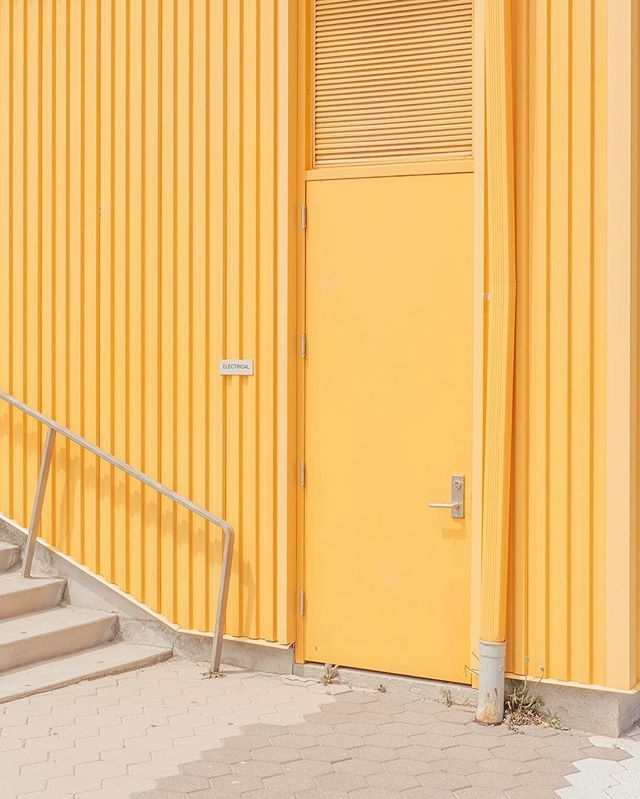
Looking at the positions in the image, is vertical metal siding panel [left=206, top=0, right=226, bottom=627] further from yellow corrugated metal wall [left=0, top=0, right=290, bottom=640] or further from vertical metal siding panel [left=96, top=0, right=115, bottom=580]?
vertical metal siding panel [left=96, top=0, right=115, bottom=580]

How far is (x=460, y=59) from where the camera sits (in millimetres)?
5641

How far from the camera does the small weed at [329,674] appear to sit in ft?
19.4

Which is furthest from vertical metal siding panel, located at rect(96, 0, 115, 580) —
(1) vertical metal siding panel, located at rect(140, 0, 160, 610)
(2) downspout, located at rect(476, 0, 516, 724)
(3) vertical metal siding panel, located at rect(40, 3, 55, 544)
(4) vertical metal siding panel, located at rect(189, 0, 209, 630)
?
(2) downspout, located at rect(476, 0, 516, 724)

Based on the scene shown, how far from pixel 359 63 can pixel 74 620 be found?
342 cm

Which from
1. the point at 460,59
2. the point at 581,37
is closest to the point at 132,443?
the point at 460,59

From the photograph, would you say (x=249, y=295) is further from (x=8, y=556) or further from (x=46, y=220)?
(x=8, y=556)

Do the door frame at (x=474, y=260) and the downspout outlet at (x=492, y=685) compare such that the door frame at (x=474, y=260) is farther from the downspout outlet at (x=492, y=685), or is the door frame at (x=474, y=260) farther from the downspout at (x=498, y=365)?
the downspout outlet at (x=492, y=685)

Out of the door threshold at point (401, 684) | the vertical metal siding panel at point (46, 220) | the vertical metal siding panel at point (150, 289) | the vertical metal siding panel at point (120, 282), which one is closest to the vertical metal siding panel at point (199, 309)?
the vertical metal siding panel at point (150, 289)

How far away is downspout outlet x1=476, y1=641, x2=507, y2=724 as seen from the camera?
207 inches


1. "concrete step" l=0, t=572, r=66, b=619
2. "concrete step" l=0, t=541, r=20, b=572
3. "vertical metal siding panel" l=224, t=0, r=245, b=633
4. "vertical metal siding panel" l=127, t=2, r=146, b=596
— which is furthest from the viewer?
"concrete step" l=0, t=541, r=20, b=572

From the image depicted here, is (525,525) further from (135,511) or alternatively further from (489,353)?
(135,511)

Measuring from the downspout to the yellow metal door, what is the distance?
0.23 meters

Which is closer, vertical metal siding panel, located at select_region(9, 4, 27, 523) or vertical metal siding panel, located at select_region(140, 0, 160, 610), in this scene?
vertical metal siding panel, located at select_region(140, 0, 160, 610)

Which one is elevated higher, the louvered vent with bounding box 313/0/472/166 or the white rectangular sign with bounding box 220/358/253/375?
the louvered vent with bounding box 313/0/472/166
